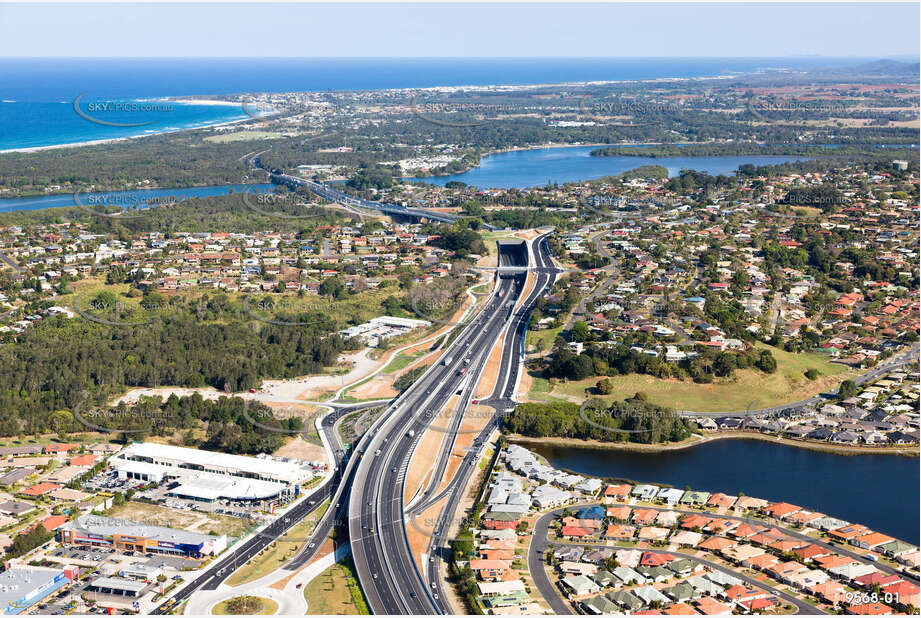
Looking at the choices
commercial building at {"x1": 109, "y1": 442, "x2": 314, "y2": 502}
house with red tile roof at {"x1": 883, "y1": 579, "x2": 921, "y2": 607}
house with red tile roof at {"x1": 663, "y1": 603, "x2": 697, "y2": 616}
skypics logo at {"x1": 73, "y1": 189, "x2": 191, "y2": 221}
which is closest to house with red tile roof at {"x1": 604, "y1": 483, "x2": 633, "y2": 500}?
house with red tile roof at {"x1": 663, "y1": 603, "x2": 697, "y2": 616}

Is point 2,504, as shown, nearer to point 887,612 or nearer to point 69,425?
point 69,425

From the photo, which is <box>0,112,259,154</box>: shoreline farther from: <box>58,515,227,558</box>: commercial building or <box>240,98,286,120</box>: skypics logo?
<box>58,515,227,558</box>: commercial building

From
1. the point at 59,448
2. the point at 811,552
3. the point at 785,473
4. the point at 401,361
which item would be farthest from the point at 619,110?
the point at 811,552

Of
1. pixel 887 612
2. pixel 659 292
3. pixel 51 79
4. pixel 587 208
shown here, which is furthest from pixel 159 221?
pixel 51 79

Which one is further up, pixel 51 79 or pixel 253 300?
pixel 51 79

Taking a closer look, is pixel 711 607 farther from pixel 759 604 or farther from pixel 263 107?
pixel 263 107

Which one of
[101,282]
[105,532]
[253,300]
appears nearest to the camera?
[105,532]
